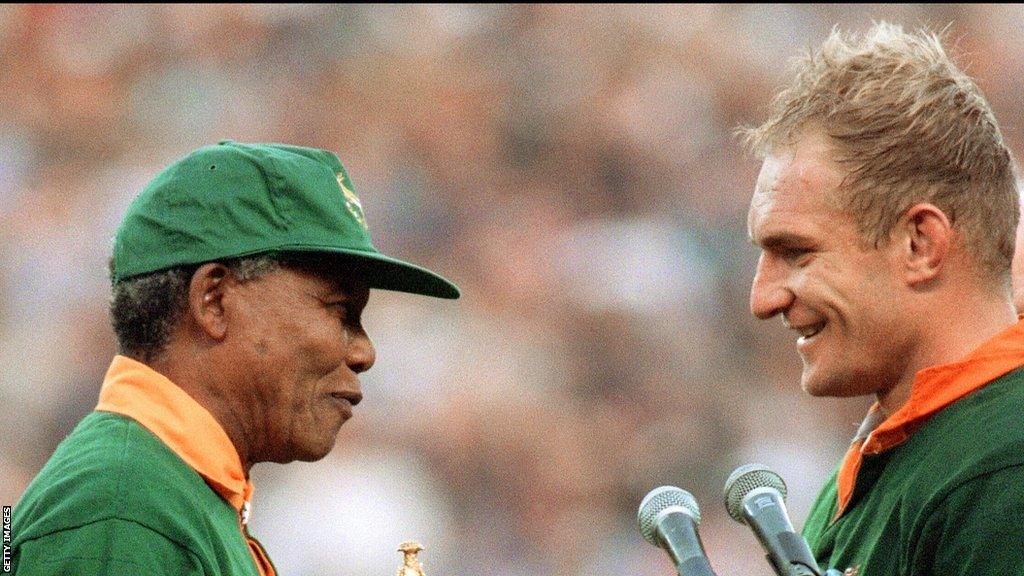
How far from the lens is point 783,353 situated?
637 cm

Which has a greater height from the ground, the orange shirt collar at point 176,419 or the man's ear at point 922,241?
the man's ear at point 922,241

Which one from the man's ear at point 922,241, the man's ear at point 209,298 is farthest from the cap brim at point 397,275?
the man's ear at point 922,241

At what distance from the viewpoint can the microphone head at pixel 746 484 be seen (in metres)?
2.42

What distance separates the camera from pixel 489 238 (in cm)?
632

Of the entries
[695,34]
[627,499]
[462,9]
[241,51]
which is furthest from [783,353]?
[241,51]

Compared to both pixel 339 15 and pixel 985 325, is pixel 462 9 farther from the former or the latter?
pixel 985 325

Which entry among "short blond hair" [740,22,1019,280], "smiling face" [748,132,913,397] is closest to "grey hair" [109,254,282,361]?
"smiling face" [748,132,913,397]

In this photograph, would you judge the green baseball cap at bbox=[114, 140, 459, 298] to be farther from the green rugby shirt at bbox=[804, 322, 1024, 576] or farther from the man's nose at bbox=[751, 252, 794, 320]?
the green rugby shirt at bbox=[804, 322, 1024, 576]

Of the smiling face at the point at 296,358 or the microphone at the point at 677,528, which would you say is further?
the smiling face at the point at 296,358

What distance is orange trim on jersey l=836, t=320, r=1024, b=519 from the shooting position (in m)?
2.55

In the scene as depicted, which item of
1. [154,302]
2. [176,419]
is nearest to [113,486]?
[176,419]

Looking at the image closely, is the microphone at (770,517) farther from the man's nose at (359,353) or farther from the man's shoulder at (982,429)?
the man's nose at (359,353)

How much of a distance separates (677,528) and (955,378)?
1.77ft

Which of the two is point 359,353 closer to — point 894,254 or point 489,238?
point 894,254
